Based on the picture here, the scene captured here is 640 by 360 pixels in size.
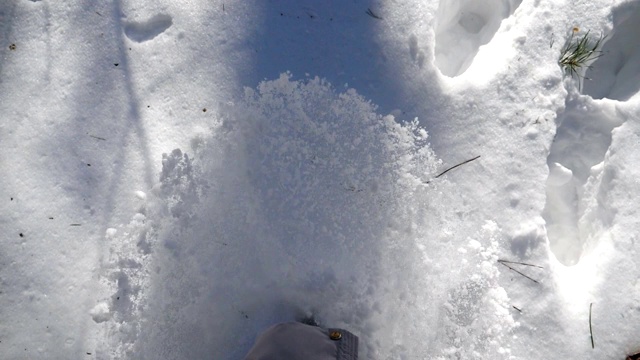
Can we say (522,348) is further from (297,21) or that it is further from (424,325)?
(297,21)

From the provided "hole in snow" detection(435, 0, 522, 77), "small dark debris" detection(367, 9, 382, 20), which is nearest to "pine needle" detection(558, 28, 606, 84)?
"hole in snow" detection(435, 0, 522, 77)

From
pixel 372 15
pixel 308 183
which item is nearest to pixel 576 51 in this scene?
pixel 372 15

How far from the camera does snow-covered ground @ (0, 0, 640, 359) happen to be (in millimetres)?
1837

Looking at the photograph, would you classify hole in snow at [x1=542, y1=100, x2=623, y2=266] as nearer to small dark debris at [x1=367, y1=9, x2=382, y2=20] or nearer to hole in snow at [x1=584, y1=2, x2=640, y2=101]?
hole in snow at [x1=584, y1=2, x2=640, y2=101]

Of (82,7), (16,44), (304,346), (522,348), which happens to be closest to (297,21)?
(82,7)

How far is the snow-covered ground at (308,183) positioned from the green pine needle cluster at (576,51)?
0.12 feet

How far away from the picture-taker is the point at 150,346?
6.04ft

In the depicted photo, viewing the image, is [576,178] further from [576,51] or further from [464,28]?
[464,28]

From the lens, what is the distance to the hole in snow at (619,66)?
76.8 inches

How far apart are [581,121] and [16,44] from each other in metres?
2.30

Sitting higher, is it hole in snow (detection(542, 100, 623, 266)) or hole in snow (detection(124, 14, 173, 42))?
hole in snow (detection(124, 14, 173, 42))

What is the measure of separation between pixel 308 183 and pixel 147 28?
91cm

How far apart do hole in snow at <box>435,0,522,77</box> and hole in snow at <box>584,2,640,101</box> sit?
1.42 feet

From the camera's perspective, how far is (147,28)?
193cm
